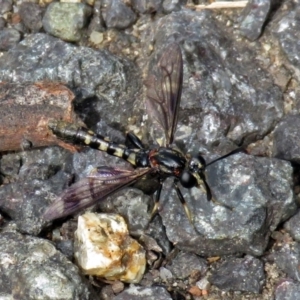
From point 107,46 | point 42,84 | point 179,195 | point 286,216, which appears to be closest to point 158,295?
point 179,195

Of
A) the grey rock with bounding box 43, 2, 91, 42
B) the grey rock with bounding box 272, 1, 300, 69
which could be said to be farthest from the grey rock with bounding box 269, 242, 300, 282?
the grey rock with bounding box 43, 2, 91, 42

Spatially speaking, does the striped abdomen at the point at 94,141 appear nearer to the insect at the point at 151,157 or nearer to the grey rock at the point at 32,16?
the insect at the point at 151,157

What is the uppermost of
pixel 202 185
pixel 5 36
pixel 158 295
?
pixel 5 36

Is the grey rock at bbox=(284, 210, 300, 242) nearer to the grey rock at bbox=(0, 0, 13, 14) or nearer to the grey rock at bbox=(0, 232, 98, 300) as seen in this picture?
the grey rock at bbox=(0, 232, 98, 300)

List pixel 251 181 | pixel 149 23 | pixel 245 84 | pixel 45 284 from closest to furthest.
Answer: pixel 45 284 → pixel 251 181 → pixel 245 84 → pixel 149 23

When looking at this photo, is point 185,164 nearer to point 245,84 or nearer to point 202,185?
point 202,185
